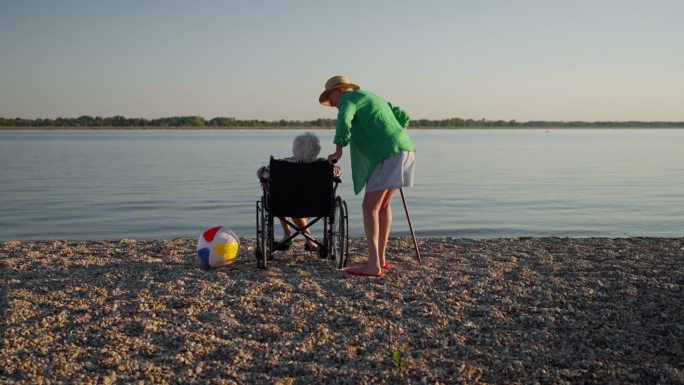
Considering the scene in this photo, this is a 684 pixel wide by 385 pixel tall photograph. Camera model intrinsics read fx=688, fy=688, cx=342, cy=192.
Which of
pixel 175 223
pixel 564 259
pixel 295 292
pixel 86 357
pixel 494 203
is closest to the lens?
pixel 86 357

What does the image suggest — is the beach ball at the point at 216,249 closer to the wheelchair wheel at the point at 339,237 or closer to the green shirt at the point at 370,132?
the wheelchair wheel at the point at 339,237

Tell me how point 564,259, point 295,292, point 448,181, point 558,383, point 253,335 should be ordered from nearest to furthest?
point 558,383, point 253,335, point 295,292, point 564,259, point 448,181

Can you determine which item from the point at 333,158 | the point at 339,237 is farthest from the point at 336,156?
the point at 339,237

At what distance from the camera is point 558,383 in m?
3.44

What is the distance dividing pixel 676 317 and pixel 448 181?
13.9 m

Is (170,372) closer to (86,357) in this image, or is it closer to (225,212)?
(86,357)

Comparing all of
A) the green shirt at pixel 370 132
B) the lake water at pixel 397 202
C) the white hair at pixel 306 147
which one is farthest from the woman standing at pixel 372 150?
the lake water at pixel 397 202

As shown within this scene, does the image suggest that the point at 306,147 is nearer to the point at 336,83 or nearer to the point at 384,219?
the point at 336,83

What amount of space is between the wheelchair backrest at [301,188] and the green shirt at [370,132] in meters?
0.39

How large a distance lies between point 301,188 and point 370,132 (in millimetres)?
852

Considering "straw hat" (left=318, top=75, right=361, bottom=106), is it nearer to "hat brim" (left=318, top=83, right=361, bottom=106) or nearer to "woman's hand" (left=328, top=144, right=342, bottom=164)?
"hat brim" (left=318, top=83, right=361, bottom=106)

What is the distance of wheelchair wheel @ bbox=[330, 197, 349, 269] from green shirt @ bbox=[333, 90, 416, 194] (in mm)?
361

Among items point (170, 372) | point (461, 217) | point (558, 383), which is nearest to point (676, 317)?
point (558, 383)

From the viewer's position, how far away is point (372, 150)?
569cm
